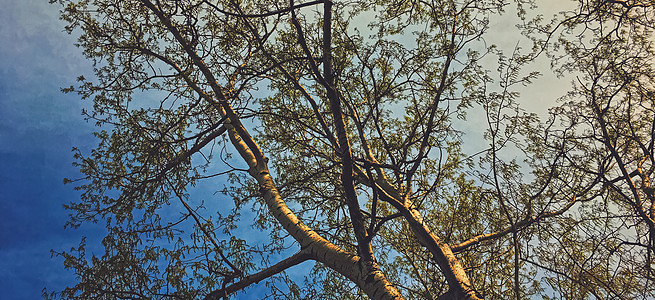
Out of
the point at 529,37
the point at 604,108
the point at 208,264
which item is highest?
the point at 529,37

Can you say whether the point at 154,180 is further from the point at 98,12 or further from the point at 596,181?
the point at 596,181

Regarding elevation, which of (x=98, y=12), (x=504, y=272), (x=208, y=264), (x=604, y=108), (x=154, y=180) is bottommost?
(x=504, y=272)

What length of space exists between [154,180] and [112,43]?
192 centimetres

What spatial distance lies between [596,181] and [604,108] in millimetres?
1071

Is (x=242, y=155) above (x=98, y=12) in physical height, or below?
below

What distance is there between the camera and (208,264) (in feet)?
A: 14.3

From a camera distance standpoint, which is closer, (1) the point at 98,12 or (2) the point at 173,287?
(2) the point at 173,287

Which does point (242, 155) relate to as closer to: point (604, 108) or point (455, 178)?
point (455, 178)

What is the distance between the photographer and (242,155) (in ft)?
19.5

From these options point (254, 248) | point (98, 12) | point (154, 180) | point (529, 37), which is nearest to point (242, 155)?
point (154, 180)

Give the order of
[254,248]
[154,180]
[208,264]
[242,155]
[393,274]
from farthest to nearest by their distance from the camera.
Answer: [393,274], [242,155], [154,180], [254,248], [208,264]

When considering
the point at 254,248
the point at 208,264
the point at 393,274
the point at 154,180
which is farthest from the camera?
the point at 393,274

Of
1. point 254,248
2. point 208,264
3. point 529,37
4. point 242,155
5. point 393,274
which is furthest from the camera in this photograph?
point 393,274

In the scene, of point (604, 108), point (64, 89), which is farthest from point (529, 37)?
point (64, 89)
